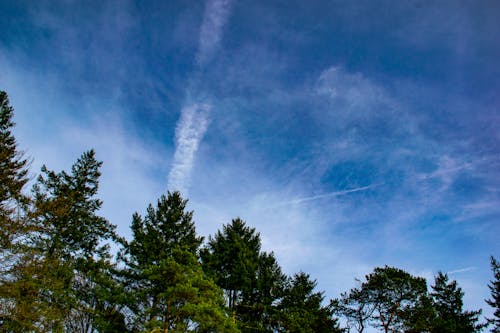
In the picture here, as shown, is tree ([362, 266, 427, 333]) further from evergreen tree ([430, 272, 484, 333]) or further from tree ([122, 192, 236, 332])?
tree ([122, 192, 236, 332])

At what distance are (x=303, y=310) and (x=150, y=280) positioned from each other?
1275 centimetres

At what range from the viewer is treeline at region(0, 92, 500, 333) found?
12688mm

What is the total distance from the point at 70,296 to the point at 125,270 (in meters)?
3.72

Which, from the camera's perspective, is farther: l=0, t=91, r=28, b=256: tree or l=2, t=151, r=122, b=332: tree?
l=2, t=151, r=122, b=332: tree

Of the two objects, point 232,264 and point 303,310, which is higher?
point 232,264

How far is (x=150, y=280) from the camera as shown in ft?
61.8

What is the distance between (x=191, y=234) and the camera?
24.0 metres

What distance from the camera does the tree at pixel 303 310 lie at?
862 inches

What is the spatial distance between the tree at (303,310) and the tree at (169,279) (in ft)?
19.8

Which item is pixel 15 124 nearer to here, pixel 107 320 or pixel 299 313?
pixel 107 320

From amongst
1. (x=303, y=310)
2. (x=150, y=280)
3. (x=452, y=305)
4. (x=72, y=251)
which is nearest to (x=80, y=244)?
(x=72, y=251)

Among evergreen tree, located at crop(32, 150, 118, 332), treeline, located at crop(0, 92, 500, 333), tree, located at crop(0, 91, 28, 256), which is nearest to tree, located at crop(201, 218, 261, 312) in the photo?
treeline, located at crop(0, 92, 500, 333)

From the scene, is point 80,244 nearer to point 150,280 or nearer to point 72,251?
point 72,251

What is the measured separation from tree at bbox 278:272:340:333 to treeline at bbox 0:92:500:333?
0.31 ft
